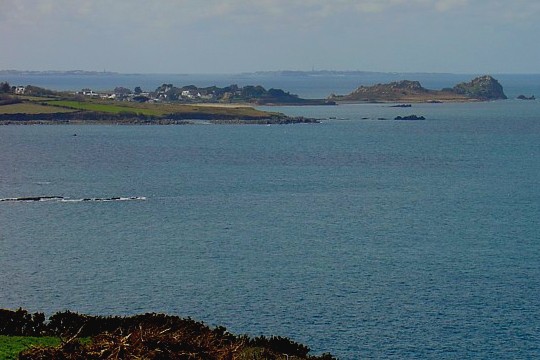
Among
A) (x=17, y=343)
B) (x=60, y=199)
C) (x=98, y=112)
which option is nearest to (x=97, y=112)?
(x=98, y=112)

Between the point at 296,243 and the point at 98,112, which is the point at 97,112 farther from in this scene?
the point at 296,243

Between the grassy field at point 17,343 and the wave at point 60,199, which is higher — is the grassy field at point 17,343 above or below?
above

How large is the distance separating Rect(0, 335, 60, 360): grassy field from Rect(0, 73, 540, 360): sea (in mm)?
9779

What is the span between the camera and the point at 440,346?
1449 inches

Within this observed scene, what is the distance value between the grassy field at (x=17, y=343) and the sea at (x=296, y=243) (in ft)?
32.1

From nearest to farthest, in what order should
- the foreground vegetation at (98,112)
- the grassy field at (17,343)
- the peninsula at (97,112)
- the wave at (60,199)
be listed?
the grassy field at (17,343) < the wave at (60,199) < the foreground vegetation at (98,112) < the peninsula at (97,112)

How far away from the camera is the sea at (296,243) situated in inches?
1570

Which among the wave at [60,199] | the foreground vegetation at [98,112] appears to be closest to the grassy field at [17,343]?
the wave at [60,199]

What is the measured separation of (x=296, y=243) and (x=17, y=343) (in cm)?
2911

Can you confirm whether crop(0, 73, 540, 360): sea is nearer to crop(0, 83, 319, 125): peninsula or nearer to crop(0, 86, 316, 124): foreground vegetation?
crop(0, 86, 316, 124): foreground vegetation

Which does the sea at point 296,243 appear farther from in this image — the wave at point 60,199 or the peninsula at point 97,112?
the peninsula at point 97,112

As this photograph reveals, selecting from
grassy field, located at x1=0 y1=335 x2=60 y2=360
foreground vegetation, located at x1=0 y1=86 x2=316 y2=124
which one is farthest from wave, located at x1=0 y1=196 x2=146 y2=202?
foreground vegetation, located at x1=0 y1=86 x2=316 y2=124

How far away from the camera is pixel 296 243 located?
56.5m

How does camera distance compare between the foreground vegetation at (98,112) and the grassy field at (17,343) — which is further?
the foreground vegetation at (98,112)
